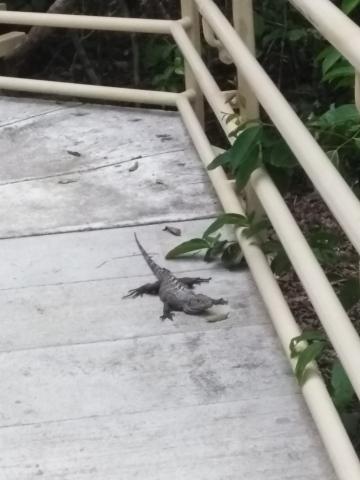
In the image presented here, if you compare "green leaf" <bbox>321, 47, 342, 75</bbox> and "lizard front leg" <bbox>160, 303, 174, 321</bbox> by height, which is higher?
"green leaf" <bbox>321, 47, 342, 75</bbox>

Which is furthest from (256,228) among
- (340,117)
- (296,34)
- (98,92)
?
(296,34)

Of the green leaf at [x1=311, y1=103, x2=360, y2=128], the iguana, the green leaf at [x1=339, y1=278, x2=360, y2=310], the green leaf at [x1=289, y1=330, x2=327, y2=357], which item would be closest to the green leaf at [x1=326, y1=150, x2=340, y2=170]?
the green leaf at [x1=311, y1=103, x2=360, y2=128]

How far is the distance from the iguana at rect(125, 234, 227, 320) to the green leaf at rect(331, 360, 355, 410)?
562 mm

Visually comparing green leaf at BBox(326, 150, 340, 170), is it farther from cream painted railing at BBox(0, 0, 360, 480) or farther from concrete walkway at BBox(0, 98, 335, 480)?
concrete walkway at BBox(0, 98, 335, 480)

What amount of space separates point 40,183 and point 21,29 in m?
3.00

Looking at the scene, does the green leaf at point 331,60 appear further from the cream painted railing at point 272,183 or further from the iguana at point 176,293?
the iguana at point 176,293

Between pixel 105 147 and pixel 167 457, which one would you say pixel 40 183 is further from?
pixel 167 457

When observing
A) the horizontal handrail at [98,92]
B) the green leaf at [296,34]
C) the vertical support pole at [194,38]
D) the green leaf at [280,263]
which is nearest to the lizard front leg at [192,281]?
the green leaf at [280,263]

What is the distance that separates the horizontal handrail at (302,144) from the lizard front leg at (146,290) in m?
0.58

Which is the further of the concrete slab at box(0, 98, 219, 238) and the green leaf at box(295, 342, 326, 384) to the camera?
the concrete slab at box(0, 98, 219, 238)

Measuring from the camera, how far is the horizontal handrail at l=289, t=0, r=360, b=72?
1.81 meters

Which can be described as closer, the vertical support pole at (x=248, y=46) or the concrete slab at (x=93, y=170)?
the vertical support pole at (x=248, y=46)

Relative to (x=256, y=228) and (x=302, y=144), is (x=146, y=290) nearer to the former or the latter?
(x=256, y=228)

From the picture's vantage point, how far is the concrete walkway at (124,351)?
2266 mm
